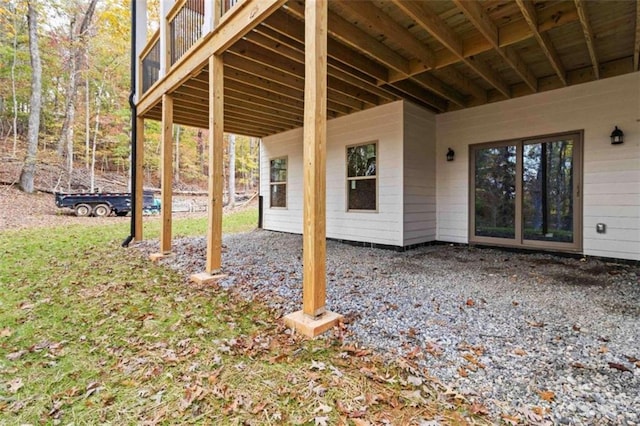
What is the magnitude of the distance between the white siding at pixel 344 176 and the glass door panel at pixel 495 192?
164 centimetres

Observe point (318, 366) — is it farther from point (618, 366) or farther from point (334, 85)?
point (334, 85)

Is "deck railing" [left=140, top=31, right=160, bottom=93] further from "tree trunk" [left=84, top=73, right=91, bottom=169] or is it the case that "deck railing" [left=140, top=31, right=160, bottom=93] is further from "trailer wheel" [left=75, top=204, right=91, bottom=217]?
"tree trunk" [left=84, top=73, right=91, bottom=169]

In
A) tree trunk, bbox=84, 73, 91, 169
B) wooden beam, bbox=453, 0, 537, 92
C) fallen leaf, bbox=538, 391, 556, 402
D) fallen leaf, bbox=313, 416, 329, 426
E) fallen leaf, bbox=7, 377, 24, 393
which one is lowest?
fallen leaf, bbox=7, 377, 24, 393

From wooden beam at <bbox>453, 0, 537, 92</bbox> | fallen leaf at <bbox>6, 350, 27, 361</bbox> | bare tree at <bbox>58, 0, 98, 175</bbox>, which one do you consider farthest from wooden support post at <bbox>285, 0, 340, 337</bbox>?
bare tree at <bbox>58, 0, 98, 175</bbox>

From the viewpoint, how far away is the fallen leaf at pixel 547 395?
1.52m

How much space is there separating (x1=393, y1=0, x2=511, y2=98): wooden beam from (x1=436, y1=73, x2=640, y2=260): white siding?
1.22m

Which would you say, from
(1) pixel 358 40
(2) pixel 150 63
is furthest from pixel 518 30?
(2) pixel 150 63

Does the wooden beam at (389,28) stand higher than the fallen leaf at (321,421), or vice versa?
the wooden beam at (389,28)

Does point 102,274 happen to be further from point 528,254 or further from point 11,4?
point 11,4

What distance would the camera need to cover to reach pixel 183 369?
186 centimetres

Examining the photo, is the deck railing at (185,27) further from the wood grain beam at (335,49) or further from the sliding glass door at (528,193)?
the sliding glass door at (528,193)

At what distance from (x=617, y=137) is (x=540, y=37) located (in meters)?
2.26

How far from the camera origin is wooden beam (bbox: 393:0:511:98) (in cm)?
300

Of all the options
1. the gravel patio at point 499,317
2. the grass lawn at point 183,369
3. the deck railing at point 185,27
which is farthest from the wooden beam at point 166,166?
the grass lawn at point 183,369
